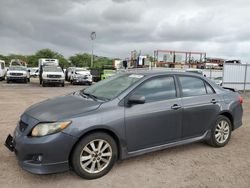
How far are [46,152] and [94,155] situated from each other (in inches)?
27.0

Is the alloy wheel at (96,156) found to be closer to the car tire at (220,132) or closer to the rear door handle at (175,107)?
the rear door handle at (175,107)

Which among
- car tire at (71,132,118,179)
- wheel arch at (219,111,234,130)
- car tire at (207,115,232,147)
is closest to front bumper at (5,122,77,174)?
car tire at (71,132,118,179)

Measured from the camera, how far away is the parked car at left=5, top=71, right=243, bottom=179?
3768mm

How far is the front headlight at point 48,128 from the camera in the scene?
3.76 meters

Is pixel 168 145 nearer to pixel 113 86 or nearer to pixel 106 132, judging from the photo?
pixel 106 132

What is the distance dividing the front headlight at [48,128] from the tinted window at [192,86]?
2281 mm

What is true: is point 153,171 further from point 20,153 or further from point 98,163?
point 20,153

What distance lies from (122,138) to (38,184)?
1.32 meters

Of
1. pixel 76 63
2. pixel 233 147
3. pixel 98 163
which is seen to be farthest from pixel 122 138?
pixel 76 63

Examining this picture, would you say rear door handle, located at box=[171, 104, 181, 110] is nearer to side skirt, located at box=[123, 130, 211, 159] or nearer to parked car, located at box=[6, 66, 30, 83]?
side skirt, located at box=[123, 130, 211, 159]

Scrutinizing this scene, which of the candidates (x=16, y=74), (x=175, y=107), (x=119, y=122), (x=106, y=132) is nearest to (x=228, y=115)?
(x=175, y=107)

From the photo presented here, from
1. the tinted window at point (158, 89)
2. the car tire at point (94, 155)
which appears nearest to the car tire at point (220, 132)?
the tinted window at point (158, 89)

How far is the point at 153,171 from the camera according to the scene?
14.1 feet

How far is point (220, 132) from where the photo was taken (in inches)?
219
